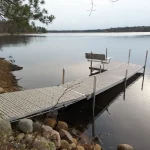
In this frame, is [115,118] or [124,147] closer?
[124,147]

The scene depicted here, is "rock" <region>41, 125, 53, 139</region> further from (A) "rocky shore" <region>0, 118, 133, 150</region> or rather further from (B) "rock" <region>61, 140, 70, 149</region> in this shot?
(B) "rock" <region>61, 140, 70, 149</region>

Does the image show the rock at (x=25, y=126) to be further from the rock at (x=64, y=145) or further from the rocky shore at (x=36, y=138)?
the rock at (x=64, y=145)

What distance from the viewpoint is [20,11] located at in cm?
938

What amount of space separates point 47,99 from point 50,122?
2.97ft

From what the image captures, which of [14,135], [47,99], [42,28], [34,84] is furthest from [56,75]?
[14,135]

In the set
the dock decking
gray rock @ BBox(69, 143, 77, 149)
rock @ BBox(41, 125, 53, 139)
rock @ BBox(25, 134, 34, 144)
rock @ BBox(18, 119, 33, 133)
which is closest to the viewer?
rock @ BBox(25, 134, 34, 144)

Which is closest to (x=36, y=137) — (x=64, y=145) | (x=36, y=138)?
(x=36, y=138)

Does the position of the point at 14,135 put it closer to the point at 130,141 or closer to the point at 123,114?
the point at 130,141

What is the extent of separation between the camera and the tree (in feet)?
30.6

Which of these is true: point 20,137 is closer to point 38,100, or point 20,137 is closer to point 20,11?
point 38,100

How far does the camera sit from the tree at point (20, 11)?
934cm

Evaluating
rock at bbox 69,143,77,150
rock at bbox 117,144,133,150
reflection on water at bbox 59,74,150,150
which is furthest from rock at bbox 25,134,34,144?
rock at bbox 117,144,133,150

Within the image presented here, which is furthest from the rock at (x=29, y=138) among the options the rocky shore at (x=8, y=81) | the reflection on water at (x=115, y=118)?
the rocky shore at (x=8, y=81)

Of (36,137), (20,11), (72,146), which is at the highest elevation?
(20,11)
